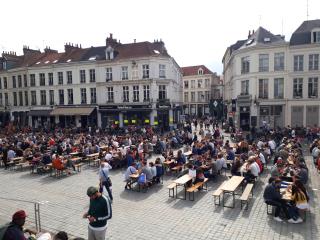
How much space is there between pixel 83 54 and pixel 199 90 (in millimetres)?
35263

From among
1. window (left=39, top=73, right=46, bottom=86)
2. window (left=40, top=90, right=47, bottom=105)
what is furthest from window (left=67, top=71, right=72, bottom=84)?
window (left=40, top=90, right=47, bottom=105)

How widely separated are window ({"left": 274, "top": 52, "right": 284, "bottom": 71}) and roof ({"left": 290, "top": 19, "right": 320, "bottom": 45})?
171 centimetres

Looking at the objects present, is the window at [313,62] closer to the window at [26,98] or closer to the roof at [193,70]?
the roof at [193,70]

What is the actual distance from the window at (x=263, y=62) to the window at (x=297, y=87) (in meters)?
3.36

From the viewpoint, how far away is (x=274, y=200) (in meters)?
8.96

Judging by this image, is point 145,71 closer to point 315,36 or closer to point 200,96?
point 315,36

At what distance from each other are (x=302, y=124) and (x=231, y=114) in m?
8.07

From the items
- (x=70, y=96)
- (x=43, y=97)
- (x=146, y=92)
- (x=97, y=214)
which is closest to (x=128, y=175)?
(x=97, y=214)

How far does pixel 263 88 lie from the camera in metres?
31.9

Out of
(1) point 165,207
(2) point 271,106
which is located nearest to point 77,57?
(2) point 271,106

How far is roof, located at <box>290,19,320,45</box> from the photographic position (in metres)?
29.8

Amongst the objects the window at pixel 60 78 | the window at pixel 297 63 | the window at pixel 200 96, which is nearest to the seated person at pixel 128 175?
the window at pixel 297 63

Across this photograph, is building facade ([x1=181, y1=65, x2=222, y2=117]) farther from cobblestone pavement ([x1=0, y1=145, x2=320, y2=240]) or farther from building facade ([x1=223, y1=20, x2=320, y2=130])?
cobblestone pavement ([x1=0, y1=145, x2=320, y2=240])

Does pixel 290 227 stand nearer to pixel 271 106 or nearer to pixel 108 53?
pixel 271 106
